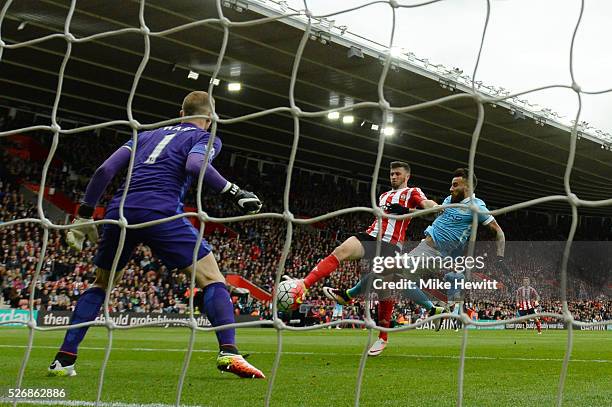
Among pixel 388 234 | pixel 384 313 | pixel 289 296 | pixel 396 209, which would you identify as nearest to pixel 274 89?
pixel 388 234

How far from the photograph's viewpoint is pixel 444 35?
115 inches

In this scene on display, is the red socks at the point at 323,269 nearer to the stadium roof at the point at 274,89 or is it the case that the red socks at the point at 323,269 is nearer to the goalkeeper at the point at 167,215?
the goalkeeper at the point at 167,215

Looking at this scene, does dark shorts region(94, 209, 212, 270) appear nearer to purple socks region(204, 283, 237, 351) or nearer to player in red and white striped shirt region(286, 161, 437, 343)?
purple socks region(204, 283, 237, 351)

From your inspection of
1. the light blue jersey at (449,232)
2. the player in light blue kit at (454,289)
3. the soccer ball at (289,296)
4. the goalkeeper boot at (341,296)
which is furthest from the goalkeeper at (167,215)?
the light blue jersey at (449,232)

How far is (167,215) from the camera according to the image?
4.13m

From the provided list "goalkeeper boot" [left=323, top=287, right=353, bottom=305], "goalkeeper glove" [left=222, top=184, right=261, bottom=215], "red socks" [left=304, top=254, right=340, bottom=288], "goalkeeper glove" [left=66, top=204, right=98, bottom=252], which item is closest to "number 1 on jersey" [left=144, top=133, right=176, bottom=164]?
"goalkeeper glove" [left=66, top=204, right=98, bottom=252]

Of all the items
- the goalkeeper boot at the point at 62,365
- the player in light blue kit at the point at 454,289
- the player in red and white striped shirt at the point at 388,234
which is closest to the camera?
the goalkeeper boot at the point at 62,365

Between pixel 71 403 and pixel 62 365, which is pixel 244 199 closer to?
pixel 71 403

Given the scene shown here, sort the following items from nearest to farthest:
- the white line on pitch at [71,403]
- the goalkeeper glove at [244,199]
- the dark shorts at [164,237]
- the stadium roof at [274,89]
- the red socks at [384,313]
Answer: the white line on pitch at [71,403] < the goalkeeper glove at [244,199] < the dark shorts at [164,237] < the red socks at [384,313] < the stadium roof at [274,89]

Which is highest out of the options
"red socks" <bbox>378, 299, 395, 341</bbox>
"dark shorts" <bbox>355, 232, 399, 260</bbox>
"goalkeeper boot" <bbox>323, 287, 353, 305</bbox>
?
"dark shorts" <bbox>355, 232, 399, 260</bbox>

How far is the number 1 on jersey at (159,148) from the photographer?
14.0ft

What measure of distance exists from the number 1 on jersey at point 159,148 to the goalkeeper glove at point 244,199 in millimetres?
632

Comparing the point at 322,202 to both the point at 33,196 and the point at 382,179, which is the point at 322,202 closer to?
the point at 382,179

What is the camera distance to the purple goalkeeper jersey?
163 inches
